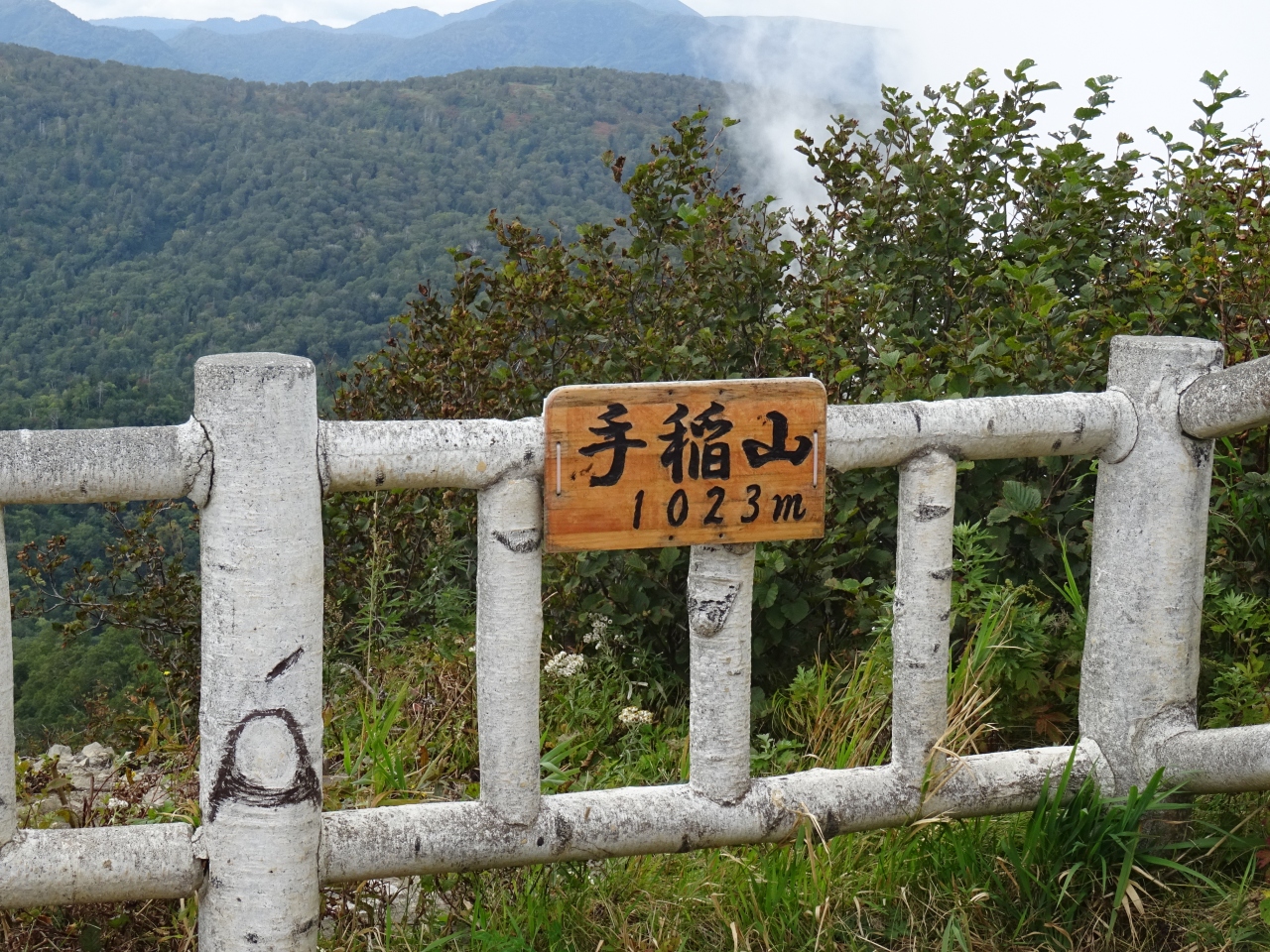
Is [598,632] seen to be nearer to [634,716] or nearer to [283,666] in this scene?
[634,716]

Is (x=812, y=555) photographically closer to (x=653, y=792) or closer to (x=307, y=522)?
(x=653, y=792)

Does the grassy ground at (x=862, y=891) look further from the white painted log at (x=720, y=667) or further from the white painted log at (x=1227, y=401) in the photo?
the white painted log at (x=1227, y=401)

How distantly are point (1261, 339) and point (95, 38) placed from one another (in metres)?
122

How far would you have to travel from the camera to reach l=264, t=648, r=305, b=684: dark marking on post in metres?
2.03

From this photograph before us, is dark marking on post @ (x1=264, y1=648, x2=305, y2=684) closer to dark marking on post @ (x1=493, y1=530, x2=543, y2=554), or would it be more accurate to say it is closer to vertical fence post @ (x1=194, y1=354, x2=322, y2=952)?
vertical fence post @ (x1=194, y1=354, x2=322, y2=952)

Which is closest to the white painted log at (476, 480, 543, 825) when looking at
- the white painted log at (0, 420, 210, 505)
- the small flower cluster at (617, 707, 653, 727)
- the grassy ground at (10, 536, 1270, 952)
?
the grassy ground at (10, 536, 1270, 952)

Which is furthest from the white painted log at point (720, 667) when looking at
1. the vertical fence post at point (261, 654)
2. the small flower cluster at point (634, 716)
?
the small flower cluster at point (634, 716)

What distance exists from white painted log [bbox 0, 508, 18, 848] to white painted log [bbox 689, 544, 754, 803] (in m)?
1.14

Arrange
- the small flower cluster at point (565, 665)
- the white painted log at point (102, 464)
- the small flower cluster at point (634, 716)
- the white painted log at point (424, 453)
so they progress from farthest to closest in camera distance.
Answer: the small flower cluster at point (565, 665) < the small flower cluster at point (634, 716) < the white painted log at point (424, 453) < the white painted log at point (102, 464)

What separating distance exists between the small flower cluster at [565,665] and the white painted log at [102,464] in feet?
4.95

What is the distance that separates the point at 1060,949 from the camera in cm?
226

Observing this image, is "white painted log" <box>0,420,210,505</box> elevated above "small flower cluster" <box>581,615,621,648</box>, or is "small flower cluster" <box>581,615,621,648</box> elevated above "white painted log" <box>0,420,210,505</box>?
"white painted log" <box>0,420,210,505</box>

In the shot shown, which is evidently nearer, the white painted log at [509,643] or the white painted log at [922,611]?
the white painted log at [509,643]

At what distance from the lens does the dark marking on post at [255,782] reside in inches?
79.9
